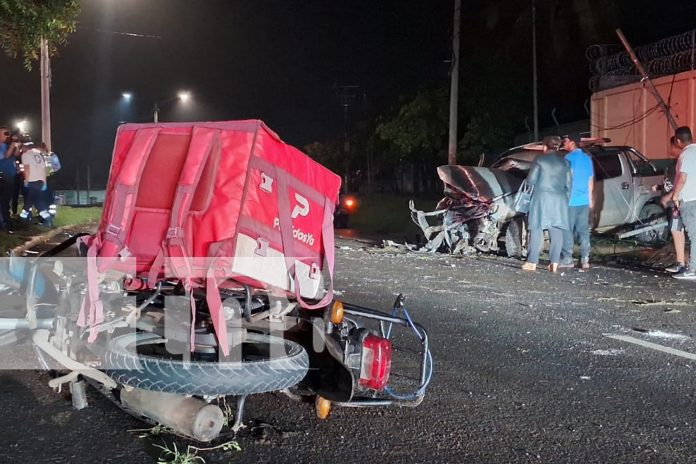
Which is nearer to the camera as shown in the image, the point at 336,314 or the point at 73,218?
the point at 336,314

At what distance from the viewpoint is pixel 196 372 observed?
3424 mm

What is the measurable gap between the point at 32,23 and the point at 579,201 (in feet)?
24.9

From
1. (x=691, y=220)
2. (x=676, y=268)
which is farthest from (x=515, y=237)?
(x=691, y=220)

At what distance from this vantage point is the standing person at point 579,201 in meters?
10.8

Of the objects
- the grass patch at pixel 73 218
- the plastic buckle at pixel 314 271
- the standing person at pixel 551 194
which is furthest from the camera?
the grass patch at pixel 73 218

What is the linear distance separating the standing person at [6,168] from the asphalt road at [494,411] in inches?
365

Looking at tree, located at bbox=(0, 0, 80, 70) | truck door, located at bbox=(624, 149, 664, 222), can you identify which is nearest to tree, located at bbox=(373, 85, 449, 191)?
truck door, located at bbox=(624, 149, 664, 222)

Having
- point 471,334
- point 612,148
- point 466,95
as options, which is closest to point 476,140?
point 466,95

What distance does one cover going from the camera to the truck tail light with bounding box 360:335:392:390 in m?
3.81

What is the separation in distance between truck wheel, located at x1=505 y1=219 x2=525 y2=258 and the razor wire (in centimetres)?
668

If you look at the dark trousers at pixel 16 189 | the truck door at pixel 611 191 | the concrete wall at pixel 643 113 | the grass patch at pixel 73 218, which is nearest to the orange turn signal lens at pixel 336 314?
the truck door at pixel 611 191

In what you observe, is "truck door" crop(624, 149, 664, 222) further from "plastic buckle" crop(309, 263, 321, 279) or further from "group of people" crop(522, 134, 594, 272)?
"plastic buckle" crop(309, 263, 321, 279)

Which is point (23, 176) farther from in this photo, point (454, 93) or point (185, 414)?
point (454, 93)

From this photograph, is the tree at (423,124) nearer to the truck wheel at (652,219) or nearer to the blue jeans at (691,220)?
the truck wheel at (652,219)
